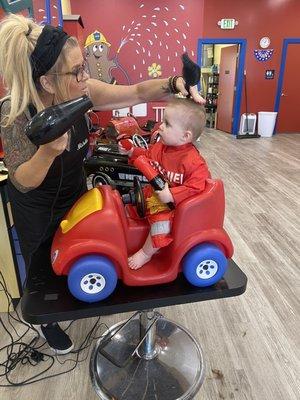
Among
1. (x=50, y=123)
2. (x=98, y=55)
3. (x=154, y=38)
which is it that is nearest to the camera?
(x=50, y=123)

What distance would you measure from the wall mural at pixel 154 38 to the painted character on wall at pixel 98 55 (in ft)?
0.38

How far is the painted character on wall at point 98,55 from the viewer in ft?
17.1

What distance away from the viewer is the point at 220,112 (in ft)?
24.9

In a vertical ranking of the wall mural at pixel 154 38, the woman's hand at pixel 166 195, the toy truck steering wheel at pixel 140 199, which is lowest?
the toy truck steering wheel at pixel 140 199

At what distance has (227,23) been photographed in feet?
20.6

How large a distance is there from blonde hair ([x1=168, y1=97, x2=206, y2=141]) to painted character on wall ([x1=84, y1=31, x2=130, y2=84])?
463 cm

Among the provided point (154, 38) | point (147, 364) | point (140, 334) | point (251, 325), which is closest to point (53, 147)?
point (140, 334)

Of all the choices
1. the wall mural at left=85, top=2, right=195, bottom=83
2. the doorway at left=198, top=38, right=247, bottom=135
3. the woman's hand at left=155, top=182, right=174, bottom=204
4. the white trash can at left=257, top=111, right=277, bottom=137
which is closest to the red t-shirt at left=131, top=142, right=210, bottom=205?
the woman's hand at left=155, top=182, right=174, bottom=204

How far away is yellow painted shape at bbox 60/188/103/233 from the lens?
93 cm

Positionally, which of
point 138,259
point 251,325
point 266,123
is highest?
point 138,259

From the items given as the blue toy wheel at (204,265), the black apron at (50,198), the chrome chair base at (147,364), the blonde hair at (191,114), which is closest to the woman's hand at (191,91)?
the blonde hair at (191,114)

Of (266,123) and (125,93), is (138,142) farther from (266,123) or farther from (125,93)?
(266,123)

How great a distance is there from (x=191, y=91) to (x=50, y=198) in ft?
2.23

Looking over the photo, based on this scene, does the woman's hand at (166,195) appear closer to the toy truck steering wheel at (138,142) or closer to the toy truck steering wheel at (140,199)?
the toy truck steering wheel at (140,199)
